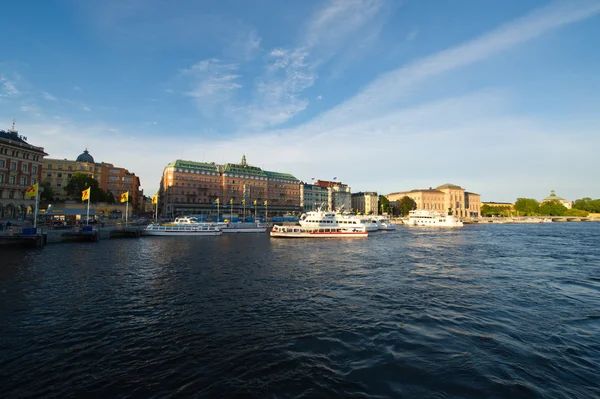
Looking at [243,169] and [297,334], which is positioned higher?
[243,169]

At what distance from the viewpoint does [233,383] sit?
989cm

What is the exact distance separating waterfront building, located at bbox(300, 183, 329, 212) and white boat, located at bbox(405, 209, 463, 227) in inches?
2173

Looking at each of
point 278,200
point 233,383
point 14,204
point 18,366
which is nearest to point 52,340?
point 18,366

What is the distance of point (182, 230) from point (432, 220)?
346 ft

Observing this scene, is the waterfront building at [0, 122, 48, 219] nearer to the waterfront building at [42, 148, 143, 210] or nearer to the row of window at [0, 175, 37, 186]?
the row of window at [0, 175, 37, 186]

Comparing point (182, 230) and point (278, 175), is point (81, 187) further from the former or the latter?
point (278, 175)

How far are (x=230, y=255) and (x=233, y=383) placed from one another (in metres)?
29.7

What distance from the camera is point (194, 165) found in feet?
451

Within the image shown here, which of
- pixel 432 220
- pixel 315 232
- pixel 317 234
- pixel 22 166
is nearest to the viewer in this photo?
pixel 317 234

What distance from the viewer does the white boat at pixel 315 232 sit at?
223ft

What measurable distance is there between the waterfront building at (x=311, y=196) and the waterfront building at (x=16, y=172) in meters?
118

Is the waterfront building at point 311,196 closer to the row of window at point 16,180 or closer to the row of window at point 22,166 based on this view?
the row of window at point 22,166

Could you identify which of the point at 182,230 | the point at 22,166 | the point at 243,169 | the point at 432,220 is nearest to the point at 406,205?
the point at 432,220

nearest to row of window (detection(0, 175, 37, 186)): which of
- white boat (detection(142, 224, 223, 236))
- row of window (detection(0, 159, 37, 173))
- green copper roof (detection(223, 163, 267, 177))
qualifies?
row of window (detection(0, 159, 37, 173))
